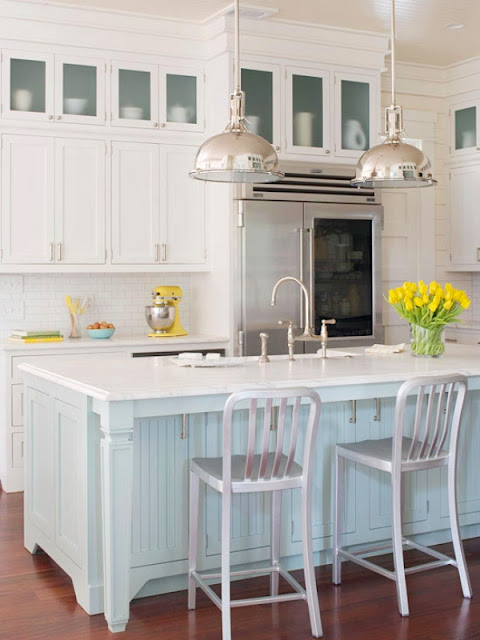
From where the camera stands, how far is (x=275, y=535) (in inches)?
141

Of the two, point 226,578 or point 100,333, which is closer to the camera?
point 226,578

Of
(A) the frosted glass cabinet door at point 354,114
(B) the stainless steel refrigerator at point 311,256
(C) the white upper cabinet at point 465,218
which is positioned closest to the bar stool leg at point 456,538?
(B) the stainless steel refrigerator at point 311,256

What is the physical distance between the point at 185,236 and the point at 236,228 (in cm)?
43

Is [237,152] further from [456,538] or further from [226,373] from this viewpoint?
[456,538]

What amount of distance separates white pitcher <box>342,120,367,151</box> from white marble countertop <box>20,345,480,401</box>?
7.37 feet

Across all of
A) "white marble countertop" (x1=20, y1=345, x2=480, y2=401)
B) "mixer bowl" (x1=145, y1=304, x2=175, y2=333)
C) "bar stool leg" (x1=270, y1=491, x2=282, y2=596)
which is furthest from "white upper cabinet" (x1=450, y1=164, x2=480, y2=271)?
"bar stool leg" (x1=270, y1=491, x2=282, y2=596)

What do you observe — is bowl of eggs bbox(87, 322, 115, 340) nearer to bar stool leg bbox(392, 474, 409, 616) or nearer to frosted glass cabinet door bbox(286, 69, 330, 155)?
frosted glass cabinet door bbox(286, 69, 330, 155)

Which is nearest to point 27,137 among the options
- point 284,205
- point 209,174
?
point 284,205

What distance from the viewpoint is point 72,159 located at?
5641 millimetres

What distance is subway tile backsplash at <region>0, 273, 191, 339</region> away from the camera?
19.5 feet

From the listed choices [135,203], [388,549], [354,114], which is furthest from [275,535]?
[354,114]

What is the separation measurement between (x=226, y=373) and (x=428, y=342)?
1.20 metres

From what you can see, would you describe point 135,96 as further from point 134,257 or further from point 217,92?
point 134,257

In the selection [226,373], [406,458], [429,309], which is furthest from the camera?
[429,309]
